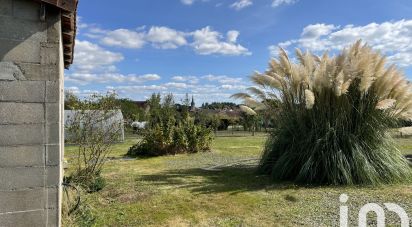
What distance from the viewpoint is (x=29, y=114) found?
3.72 metres

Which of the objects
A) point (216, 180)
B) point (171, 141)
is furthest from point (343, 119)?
point (171, 141)

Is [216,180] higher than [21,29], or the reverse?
[21,29]

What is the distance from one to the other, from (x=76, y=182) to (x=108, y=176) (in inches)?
83.5

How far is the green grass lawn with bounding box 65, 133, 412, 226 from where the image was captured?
5.01 metres

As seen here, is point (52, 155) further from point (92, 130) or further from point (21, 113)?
point (92, 130)

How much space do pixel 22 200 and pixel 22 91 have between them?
112cm

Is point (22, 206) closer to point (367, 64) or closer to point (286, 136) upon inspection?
point (286, 136)

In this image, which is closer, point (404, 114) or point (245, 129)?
point (404, 114)

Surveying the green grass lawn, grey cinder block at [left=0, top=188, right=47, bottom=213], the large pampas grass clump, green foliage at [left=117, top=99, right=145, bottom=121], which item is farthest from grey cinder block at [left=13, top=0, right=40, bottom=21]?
green foliage at [left=117, top=99, right=145, bottom=121]

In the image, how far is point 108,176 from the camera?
28.8 feet

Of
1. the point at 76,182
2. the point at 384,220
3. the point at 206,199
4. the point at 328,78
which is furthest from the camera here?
the point at 328,78

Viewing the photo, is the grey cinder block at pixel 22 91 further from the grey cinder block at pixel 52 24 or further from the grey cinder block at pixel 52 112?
the grey cinder block at pixel 52 24

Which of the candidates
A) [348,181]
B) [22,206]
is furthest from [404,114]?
[22,206]

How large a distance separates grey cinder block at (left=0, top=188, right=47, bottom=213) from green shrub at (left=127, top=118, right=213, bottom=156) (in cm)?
1000
